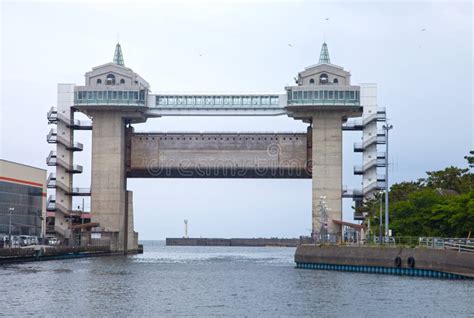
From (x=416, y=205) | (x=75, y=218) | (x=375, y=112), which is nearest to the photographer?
(x=416, y=205)

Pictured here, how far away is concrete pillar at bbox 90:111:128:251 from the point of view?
141250mm

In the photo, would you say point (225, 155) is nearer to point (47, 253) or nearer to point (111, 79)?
point (111, 79)

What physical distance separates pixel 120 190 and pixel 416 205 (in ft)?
168

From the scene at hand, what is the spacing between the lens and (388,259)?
8688 cm

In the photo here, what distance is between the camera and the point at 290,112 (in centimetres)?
14025

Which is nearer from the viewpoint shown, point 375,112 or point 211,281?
point 211,281

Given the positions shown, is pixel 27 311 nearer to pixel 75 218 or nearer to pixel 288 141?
pixel 288 141

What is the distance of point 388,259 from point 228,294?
2085 centimetres

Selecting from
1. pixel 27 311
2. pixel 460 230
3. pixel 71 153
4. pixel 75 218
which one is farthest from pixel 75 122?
pixel 27 311

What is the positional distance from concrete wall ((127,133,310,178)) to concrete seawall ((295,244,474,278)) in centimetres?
3290

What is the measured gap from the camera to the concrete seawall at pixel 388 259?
3002 inches

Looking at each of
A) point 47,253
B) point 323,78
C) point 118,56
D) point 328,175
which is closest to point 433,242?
point 328,175

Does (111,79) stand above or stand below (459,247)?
above

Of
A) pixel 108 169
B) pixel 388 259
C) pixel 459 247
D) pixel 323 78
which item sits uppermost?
pixel 323 78
